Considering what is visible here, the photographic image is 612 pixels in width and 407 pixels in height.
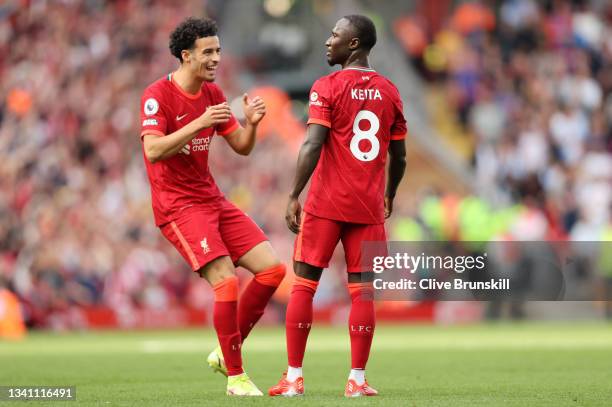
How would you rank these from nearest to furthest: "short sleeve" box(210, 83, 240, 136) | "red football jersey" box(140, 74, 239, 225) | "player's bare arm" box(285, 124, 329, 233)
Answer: "player's bare arm" box(285, 124, 329, 233) → "red football jersey" box(140, 74, 239, 225) → "short sleeve" box(210, 83, 240, 136)

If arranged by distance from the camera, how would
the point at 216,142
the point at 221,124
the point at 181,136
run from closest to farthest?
the point at 181,136
the point at 221,124
the point at 216,142

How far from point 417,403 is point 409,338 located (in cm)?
850

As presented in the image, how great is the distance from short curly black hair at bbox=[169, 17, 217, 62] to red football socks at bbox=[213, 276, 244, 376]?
5.64ft

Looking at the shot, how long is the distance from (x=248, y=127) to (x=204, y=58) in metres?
0.64

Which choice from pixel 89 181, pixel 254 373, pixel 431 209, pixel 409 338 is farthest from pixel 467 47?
pixel 254 373

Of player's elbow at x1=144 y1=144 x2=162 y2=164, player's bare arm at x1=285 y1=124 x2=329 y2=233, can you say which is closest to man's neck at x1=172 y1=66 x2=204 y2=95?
player's elbow at x1=144 y1=144 x2=162 y2=164

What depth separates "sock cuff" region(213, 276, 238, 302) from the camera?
9040mm

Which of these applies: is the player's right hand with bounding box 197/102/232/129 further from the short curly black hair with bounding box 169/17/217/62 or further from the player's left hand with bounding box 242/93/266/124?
the short curly black hair with bounding box 169/17/217/62

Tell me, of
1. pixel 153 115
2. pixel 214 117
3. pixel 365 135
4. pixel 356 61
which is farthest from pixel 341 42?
pixel 153 115

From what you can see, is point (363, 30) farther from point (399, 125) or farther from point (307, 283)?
point (307, 283)

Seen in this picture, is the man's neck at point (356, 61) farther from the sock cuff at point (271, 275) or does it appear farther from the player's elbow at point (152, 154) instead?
the sock cuff at point (271, 275)

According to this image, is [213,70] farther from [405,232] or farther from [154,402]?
[405,232]

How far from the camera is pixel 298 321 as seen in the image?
8820 millimetres

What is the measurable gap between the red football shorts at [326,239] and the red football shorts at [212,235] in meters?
0.62
